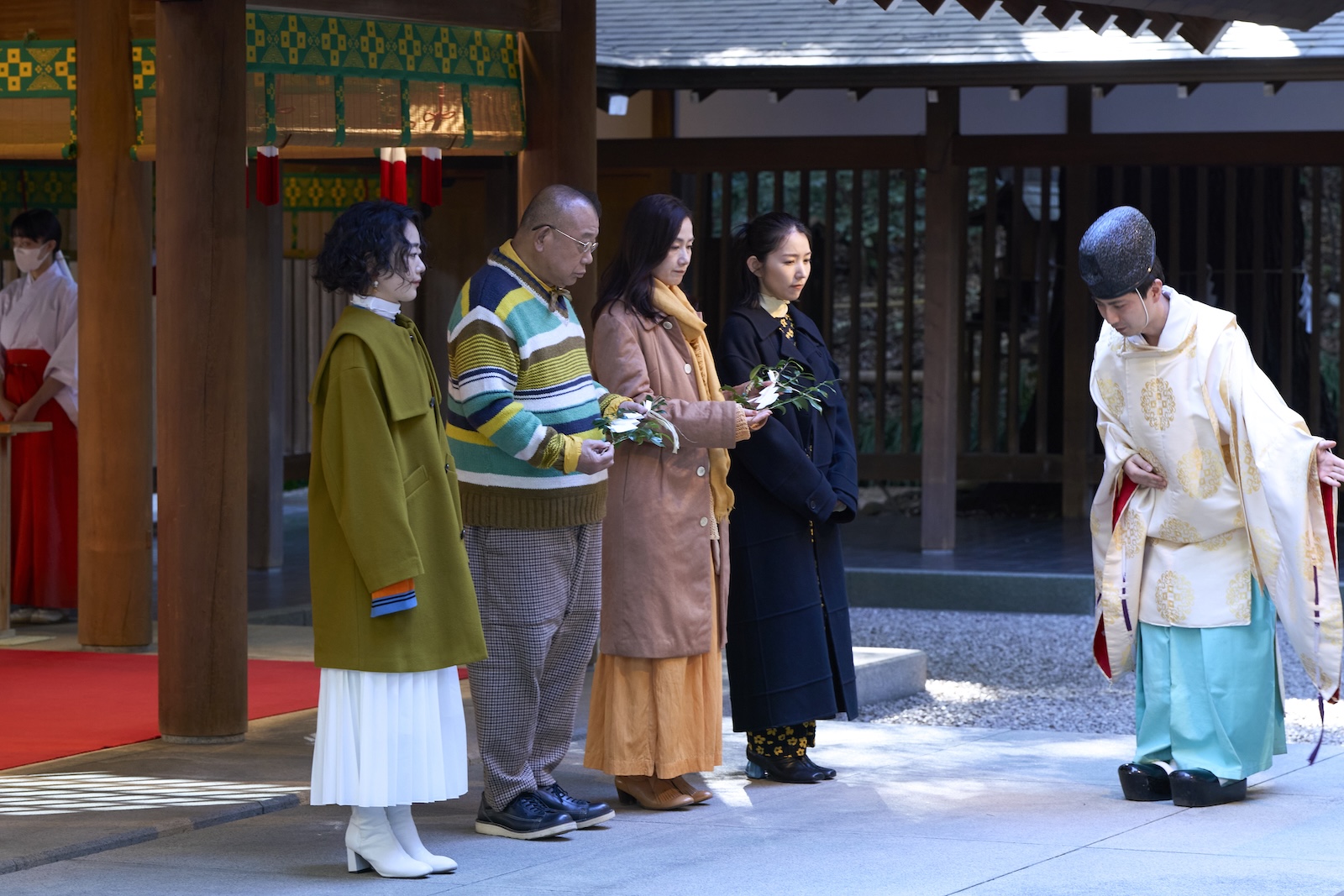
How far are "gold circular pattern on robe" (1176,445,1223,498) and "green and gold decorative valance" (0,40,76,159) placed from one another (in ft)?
14.8

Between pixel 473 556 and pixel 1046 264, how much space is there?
8.56 metres

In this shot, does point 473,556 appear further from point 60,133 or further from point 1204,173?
point 1204,173

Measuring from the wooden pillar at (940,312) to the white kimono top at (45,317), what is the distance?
14.8 feet

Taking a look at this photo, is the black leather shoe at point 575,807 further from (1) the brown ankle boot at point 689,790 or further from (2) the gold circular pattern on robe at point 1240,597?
(2) the gold circular pattern on robe at point 1240,597

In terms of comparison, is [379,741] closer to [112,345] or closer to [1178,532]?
[1178,532]

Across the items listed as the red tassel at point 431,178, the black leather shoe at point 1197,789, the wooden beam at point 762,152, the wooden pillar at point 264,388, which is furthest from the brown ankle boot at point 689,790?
the wooden beam at point 762,152

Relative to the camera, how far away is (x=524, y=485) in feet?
14.9

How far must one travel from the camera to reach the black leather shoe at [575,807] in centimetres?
465

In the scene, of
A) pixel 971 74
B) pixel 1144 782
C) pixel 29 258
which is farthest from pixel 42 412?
pixel 1144 782

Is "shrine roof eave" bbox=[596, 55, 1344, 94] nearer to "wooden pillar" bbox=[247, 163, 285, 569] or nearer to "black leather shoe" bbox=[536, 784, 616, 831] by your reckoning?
"wooden pillar" bbox=[247, 163, 285, 569]

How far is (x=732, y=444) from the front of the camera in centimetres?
484

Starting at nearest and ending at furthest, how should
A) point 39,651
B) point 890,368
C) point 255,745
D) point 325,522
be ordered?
point 325,522 → point 255,745 → point 39,651 → point 890,368

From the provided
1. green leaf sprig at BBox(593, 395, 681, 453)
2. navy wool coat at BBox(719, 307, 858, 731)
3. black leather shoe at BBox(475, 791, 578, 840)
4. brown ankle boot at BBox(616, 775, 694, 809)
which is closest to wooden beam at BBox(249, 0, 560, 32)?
navy wool coat at BBox(719, 307, 858, 731)

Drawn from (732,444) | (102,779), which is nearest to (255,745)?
(102,779)
